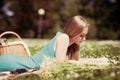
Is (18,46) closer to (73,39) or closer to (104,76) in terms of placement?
(73,39)

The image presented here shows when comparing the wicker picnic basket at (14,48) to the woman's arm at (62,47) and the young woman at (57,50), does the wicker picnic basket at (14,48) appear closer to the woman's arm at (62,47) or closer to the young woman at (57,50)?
the young woman at (57,50)

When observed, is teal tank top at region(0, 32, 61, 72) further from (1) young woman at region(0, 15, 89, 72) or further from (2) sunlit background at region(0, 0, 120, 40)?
(2) sunlit background at region(0, 0, 120, 40)

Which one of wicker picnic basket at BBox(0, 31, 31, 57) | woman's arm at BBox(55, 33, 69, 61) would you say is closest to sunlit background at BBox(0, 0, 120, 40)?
wicker picnic basket at BBox(0, 31, 31, 57)

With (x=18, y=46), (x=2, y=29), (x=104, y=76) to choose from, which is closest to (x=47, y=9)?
(x=2, y=29)

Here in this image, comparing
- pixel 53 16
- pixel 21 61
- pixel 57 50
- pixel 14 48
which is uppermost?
pixel 53 16

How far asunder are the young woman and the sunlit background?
2011cm

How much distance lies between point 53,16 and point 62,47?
2313 centimetres

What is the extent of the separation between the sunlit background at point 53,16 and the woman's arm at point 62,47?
20243mm

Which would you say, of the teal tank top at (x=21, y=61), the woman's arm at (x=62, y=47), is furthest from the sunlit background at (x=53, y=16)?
the woman's arm at (x=62, y=47)

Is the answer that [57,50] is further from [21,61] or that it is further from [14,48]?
[14,48]

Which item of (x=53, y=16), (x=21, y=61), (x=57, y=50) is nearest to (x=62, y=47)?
(x=57, y=50)

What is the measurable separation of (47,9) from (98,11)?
4674 millimetres

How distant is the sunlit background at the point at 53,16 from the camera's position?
31500 millimetres

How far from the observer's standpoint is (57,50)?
30.5ft
